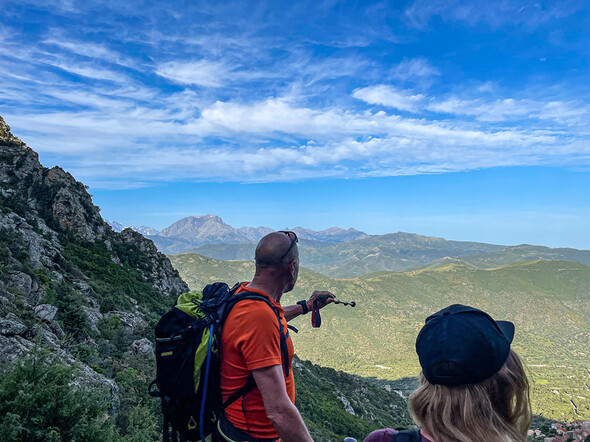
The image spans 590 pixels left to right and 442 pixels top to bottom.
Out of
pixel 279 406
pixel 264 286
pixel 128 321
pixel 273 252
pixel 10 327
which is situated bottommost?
pixel 128 321

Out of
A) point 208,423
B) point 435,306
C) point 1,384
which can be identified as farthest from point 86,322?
point 435,306

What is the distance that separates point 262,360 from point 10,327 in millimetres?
6576

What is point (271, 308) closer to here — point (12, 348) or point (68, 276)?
point (12, 348)

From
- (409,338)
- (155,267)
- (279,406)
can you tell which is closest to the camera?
(279,406)

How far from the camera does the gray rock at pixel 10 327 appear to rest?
6.41m

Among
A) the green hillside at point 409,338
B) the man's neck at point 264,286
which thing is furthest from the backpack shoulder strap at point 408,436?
the green hillside at point 409,338

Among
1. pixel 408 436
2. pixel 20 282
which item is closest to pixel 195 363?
pixel 408 436

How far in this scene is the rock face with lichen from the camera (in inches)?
327

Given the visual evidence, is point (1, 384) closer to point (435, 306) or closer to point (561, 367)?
point (561, 367)

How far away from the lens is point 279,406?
102 inches

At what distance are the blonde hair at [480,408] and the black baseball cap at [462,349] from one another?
2.2 inches

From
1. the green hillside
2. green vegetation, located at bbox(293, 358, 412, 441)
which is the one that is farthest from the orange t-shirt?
the green hillside

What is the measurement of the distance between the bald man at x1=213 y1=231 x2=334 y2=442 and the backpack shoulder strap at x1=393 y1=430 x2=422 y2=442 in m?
0.87

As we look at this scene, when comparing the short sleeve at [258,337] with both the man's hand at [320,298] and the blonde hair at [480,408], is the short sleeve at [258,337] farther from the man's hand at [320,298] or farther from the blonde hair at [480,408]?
the man's hand at [320,298]
